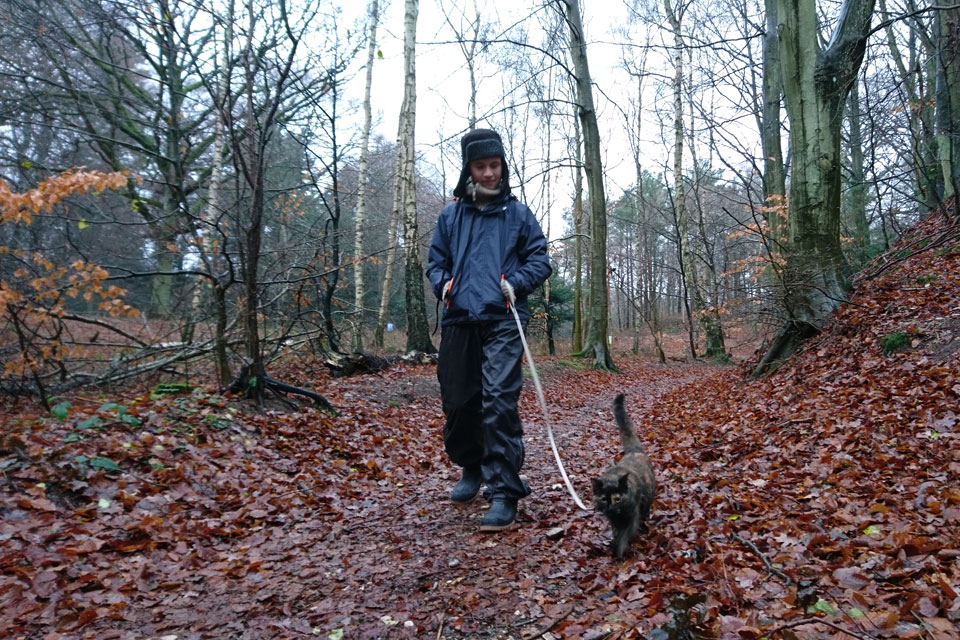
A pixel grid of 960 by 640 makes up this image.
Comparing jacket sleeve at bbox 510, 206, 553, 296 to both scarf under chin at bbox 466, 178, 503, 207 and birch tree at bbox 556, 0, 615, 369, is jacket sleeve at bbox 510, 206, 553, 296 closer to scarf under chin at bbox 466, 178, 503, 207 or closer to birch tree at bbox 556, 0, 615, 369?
scarf under chin at bbox 466, 178, 503, 207

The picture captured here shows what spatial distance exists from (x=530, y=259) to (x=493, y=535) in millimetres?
1854

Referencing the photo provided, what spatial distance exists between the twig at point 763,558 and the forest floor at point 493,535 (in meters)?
0.02

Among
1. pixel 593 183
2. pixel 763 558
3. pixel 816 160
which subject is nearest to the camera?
pixel 763 558

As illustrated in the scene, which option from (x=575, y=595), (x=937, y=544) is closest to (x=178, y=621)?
(x=575, y=595)

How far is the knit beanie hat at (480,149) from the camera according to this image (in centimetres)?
388

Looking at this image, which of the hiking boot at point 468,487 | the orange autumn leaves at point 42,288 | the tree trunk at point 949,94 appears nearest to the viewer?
the hiking boot at point 468,487

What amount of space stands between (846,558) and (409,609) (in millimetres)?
2025

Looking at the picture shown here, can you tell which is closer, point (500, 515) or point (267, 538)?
point (500, 515)

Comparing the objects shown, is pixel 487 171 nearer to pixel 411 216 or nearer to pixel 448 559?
pixel 448 559

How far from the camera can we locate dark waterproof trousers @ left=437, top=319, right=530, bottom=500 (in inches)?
143

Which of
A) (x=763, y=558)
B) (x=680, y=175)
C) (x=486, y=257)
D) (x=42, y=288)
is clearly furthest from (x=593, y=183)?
(x=763, y=558)

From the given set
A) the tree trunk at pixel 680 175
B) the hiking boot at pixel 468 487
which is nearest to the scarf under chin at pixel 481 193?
the hiking boot at pixel 468 487

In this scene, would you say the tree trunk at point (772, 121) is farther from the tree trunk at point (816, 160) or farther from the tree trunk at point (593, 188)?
the tree trunk at point (816, 160)

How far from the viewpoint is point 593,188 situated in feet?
45.0
